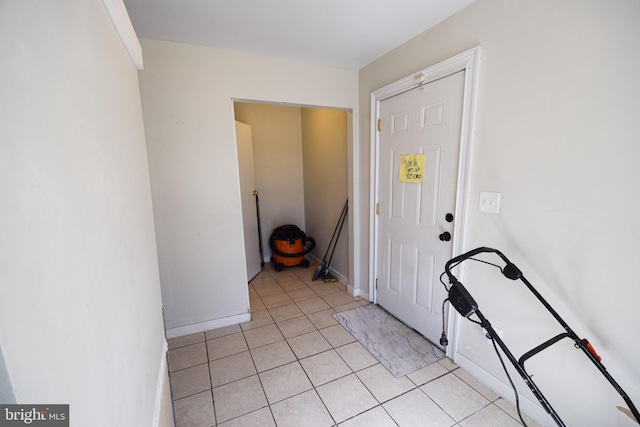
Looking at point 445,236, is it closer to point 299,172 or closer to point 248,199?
point 248,199

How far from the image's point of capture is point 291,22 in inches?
70.2

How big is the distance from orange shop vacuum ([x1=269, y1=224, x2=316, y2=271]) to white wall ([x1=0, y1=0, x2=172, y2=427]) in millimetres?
3004

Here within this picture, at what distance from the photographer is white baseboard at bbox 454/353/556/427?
1.46 m

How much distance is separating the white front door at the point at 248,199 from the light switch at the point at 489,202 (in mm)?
2502

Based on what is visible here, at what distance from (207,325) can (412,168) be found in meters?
2.37

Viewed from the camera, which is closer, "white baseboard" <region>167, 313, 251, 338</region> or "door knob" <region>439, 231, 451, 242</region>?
"door knob" <region>439, 231, 451, 242</region>

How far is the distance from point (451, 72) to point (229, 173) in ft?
6.30

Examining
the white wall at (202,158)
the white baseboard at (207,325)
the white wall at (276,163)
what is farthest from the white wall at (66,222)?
the white wall at (276,163)

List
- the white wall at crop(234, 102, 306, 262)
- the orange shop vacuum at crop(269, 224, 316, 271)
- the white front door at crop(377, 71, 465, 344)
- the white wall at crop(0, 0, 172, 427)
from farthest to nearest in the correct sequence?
1. the white wall at crop(234, 102, 306, 262)
2. the orange shop vacuum at crop(269, 224, 316, 271)
3. the white front door at crop(377, 71, 465, 344)
4. the white wall at crop(0, 0, 172, 427)

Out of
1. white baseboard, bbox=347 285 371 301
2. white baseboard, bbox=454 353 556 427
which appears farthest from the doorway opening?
white baseboard, bbox=454 353 556 427

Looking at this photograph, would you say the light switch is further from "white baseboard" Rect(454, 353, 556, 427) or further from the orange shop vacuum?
the orange shop vacuum

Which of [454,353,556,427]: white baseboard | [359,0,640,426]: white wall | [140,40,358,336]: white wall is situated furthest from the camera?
[140,40,358,336]: white wall

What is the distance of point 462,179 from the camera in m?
1.77

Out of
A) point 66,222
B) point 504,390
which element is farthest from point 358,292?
point 66,222
